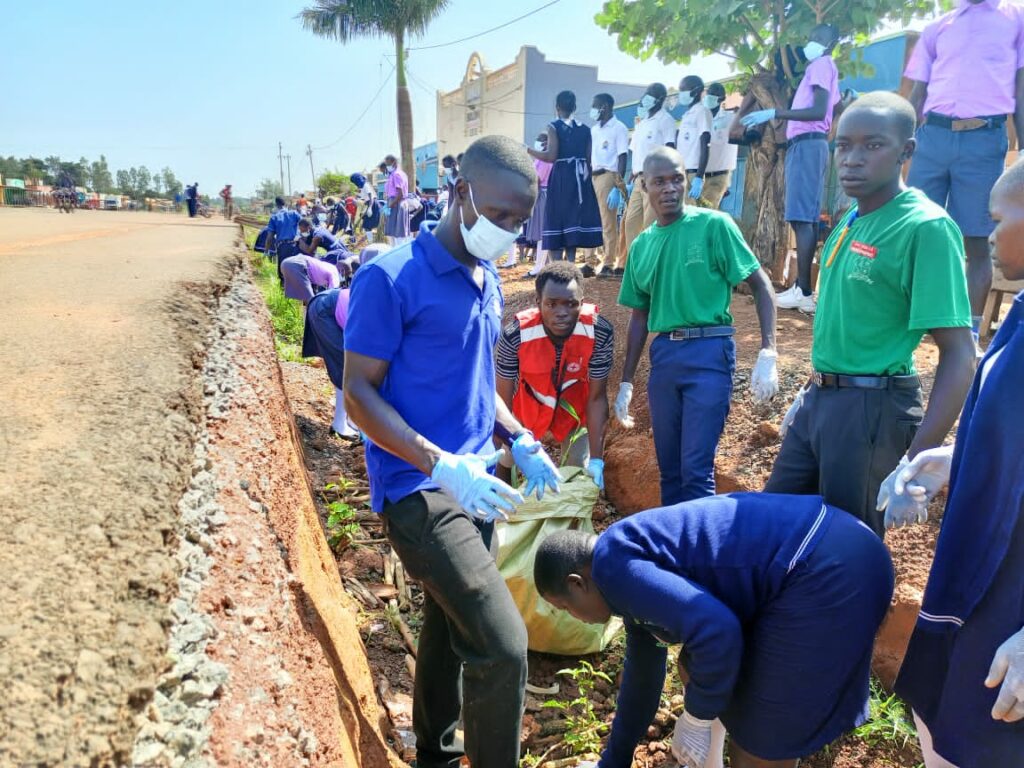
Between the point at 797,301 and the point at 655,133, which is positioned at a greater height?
the point at 655,133

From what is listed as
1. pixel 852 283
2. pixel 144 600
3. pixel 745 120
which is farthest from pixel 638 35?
pixel 144 600

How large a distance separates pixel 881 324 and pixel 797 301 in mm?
3855

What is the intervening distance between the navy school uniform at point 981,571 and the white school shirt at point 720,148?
232 inches

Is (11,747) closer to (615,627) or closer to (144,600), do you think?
(144,600)

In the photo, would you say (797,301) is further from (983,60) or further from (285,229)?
(285,229)

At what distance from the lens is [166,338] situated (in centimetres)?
273

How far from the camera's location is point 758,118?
224 inches

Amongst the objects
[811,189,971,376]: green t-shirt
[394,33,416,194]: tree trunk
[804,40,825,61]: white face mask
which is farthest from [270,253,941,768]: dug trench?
[394,33,416,194]: tree trunk

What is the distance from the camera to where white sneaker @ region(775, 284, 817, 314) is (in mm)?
5941

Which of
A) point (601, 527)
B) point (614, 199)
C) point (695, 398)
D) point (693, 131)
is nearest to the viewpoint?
point (695, 398)

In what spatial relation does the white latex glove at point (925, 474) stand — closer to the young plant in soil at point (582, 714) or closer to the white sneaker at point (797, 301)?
the young plant in soil at point (582, 714)

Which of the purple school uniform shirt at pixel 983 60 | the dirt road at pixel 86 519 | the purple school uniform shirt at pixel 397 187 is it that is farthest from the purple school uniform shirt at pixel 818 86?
the purple school uniform shirt at pixel 397 187

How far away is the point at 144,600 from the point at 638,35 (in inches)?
327

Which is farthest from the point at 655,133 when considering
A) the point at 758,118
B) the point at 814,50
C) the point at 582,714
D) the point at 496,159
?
the point at 582,714
